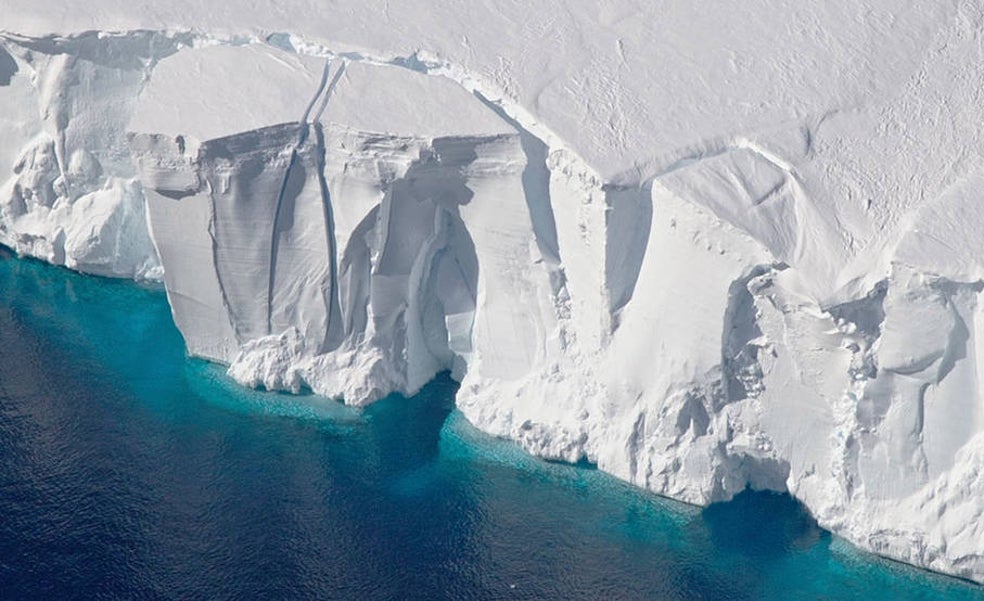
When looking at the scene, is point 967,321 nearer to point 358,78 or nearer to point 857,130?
point 857,130

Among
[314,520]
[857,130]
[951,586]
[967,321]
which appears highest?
[857,130]

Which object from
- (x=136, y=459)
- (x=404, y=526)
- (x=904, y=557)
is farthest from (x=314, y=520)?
(x=904, y=557)

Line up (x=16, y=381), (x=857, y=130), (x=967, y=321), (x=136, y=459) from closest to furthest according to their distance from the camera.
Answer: (x=967, y=321)
(x=857, y=130)
(x=136, y=459)
(x=16, y=381)

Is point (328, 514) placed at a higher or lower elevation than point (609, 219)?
lower

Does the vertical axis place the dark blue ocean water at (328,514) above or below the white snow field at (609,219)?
below

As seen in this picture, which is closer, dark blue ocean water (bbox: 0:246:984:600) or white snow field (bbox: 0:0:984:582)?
white snow field (bbox: 0:0:984:582)
